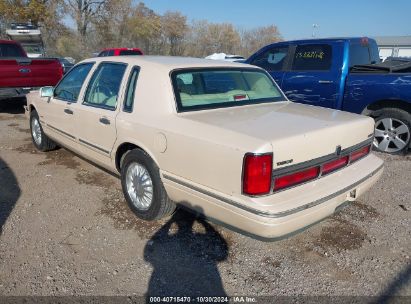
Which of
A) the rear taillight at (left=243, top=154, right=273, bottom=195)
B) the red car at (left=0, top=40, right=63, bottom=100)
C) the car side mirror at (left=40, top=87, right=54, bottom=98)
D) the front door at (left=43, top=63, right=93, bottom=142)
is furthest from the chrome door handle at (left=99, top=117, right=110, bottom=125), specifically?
the red car at (left=0, top=40, right=63, bottom=100)

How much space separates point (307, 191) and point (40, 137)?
15.3ft

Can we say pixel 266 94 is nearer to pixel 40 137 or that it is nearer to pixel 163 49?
pixel 40 137

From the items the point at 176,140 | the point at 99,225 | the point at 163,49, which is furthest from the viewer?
the point at 163,49

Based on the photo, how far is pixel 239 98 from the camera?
3676mm

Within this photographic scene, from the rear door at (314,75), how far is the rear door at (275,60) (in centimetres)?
14

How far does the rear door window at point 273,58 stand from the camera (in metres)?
6.78

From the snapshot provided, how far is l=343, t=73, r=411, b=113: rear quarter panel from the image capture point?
5.48 m

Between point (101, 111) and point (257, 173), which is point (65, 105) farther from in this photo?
point (257, 173)

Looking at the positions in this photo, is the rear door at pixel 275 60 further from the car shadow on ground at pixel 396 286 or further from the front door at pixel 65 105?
the car shadow on ground at pixel 396 286

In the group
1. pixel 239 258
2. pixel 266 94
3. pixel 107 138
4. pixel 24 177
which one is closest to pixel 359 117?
pixel 266 94

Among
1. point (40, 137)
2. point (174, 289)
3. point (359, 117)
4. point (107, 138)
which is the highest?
point (359, 117)

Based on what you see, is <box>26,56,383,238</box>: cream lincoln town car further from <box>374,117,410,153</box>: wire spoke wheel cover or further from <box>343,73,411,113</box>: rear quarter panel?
<box>374,117,410,153</box>: wire spoke wheel cover

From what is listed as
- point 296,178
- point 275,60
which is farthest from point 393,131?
point 296,178

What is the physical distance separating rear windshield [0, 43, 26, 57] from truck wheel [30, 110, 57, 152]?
19.6 feet
